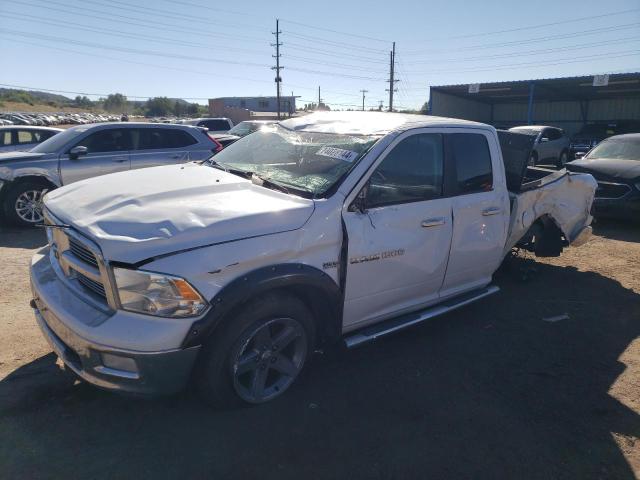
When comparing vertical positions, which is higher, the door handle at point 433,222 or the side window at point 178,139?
the side window at point 178,139

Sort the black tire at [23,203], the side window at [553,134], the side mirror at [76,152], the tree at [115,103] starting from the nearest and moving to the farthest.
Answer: the black tire at [23,203] → the side mirror at [76,152] → the side window at [553,134] → the tree at [115,103]

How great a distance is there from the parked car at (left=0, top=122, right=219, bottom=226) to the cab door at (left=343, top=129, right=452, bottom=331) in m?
5.97

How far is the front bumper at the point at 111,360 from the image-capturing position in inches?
94.5

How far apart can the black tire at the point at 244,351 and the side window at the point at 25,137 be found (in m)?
9.66

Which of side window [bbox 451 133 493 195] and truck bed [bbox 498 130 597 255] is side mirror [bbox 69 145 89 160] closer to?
side window [bbox 451 133 493 195]

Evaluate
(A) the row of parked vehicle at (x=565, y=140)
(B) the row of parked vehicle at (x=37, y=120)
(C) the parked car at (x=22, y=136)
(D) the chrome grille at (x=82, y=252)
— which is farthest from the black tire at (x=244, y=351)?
(B) the row of parked vehicle at (x=37, y=120)

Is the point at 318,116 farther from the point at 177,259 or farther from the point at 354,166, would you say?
the point at 177,259

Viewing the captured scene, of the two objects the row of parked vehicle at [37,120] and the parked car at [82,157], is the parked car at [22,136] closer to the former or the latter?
the parked car at [82,157]

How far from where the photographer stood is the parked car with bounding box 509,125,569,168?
1672cm

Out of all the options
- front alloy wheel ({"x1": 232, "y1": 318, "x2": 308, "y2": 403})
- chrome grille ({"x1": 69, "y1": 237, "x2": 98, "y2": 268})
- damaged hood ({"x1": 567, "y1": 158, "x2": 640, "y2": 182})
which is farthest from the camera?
damaged hood ({"x1": 567, "y1": 158, "x2": 640, "y2": 182})

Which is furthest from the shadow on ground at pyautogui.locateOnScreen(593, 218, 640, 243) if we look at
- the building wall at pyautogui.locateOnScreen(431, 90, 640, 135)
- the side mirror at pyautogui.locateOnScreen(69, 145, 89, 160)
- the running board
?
the building wall at pyautogui.locateOnScreen(431, 90, 640, 135)

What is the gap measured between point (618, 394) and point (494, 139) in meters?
2.34

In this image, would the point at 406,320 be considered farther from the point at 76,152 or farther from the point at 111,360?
the point at 76,152

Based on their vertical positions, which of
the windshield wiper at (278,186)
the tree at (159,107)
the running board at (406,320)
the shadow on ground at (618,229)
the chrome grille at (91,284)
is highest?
the tree at (159,107)
